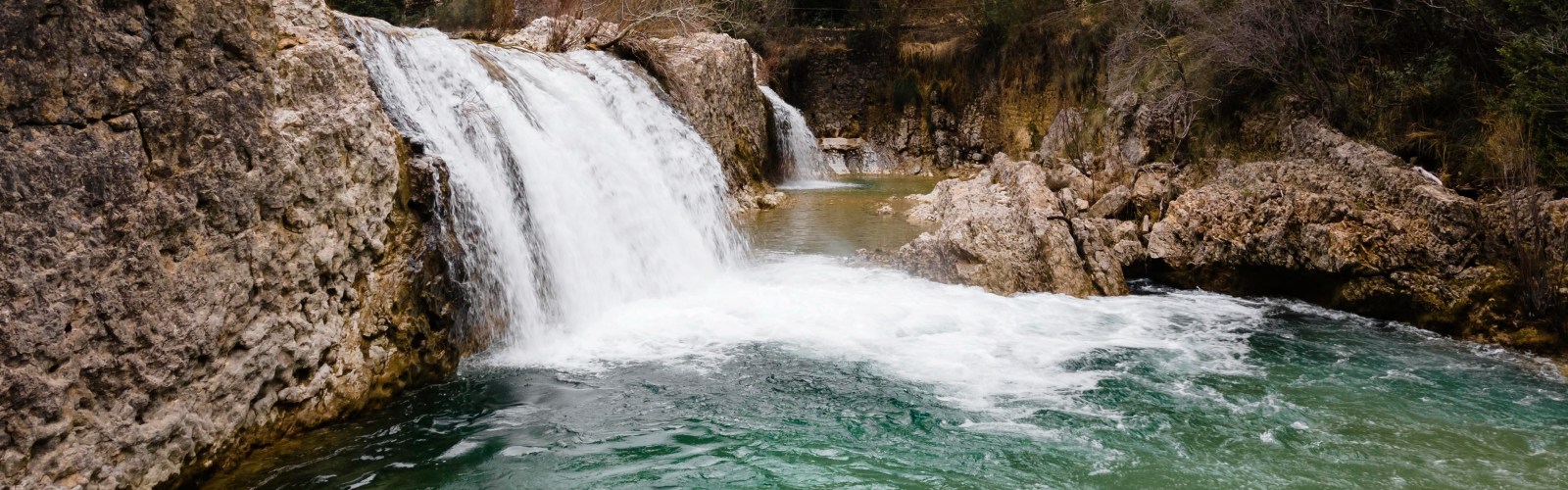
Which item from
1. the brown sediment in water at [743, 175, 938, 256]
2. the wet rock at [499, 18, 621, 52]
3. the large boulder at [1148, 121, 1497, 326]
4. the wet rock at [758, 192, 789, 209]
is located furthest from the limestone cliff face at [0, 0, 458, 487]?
the wet rock at [758, 192, 789, 209]

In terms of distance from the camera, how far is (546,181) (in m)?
9.14

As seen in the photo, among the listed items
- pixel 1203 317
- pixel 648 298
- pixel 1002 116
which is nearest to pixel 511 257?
pixel 648 298

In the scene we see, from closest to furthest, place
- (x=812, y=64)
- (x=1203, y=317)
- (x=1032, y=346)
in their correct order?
1. (x=1032, y=346)
2. (x=1203, y=317)
3. (x=812, y=64)

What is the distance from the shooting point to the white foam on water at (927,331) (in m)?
6.95

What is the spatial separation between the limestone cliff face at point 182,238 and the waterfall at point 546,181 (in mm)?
1181

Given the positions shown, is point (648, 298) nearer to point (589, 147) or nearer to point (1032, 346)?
point (589, 147)

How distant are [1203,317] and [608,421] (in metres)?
5.97

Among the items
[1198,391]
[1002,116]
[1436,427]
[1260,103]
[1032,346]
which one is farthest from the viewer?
[1002,116]

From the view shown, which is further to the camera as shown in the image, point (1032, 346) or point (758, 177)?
point (758, 177)

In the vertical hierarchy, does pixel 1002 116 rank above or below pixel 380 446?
above

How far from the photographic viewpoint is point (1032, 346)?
7617 mm

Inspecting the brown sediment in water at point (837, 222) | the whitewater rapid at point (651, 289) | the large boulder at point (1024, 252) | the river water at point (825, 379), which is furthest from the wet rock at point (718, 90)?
the large boulder at point (1024, 252)

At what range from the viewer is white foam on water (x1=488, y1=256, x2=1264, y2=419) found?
6.95 m

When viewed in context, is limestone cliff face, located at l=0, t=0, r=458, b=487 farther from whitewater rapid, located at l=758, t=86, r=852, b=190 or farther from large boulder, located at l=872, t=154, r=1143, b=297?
whitewater rapid, located at l=758, t=86, r=852, b=190
